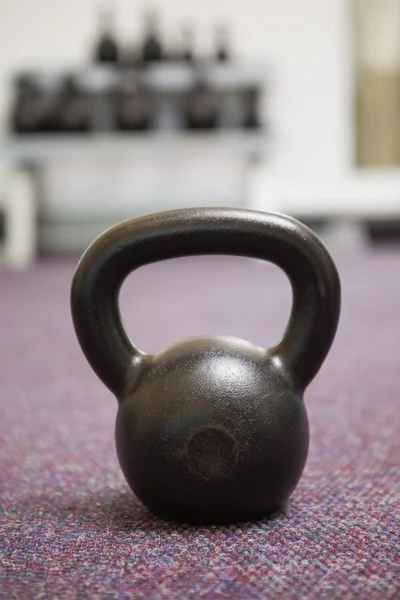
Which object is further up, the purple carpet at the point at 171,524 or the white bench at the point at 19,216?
the purple carpet at the point at 171,524

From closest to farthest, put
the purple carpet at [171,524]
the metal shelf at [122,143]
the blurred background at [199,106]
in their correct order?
the purple carpet at [171,524], the metal shelf at [122,143], the blurred background at [199,106]

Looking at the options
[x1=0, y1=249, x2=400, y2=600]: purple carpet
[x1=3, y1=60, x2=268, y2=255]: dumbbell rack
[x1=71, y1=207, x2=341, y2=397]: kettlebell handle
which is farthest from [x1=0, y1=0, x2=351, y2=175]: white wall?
[x1=71, y1=207, x2=341, y2=397]: kettlebell handle

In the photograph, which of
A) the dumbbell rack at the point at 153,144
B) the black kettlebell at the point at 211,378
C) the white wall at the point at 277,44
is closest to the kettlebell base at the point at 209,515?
the black kettlebell at the point at 211,378

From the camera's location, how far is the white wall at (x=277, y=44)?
385 centimetres

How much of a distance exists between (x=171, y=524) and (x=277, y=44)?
366cm

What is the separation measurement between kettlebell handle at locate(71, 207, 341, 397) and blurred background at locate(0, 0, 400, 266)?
10.3 feet

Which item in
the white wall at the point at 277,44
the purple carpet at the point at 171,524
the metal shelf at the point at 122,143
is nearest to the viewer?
the purple carpet at the point at 171,524

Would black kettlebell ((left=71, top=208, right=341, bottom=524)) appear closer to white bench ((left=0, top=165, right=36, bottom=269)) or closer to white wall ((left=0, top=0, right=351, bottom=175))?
white bench ((left=0, top=165, right=36, bottom=269))

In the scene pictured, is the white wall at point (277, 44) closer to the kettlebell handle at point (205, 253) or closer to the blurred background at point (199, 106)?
the blurred background at point (199, 106)

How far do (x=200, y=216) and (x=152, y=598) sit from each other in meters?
0.23

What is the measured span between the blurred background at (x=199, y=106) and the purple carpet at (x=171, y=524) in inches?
96.2

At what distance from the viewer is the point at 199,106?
363cm

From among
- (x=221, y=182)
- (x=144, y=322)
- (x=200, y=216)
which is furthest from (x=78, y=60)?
(x=200, y=216)

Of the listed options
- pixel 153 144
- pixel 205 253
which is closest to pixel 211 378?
pixel 205 253
